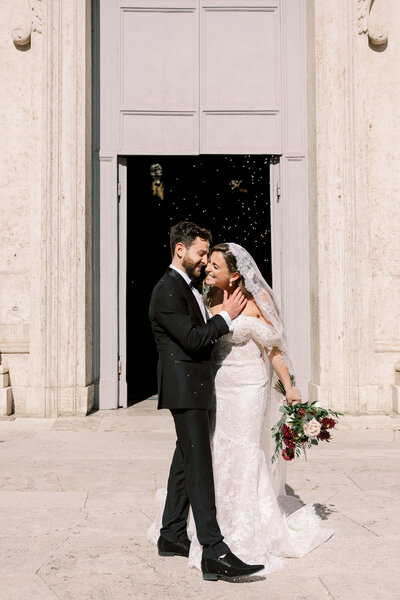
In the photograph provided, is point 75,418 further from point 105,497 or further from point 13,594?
point 13,594

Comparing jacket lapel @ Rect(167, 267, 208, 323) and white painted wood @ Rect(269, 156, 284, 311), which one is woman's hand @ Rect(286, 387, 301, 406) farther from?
white painted wood @ Rect(269, 156, 284, 311)

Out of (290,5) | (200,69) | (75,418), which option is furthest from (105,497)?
(290,5)

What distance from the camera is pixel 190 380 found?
12.8 ft

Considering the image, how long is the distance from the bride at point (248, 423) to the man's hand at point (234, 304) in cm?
11

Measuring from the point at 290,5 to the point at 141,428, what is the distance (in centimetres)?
601

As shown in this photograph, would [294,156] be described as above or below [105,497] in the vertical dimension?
above

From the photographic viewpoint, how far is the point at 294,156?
9305 mm

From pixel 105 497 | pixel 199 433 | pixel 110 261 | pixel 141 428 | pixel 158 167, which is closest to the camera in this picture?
pixel 199 433

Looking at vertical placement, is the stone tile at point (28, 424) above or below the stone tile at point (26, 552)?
above

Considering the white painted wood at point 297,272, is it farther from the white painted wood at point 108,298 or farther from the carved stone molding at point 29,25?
the carved stone molding at point 29,25

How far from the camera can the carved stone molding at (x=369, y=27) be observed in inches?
342

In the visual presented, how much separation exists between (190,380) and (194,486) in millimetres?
595

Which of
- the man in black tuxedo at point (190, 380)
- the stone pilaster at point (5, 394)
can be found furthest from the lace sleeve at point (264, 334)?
the stone pilaster at point (5, 394)

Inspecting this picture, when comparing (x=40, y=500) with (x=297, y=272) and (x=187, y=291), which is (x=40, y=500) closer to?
(x=187, y=291)
